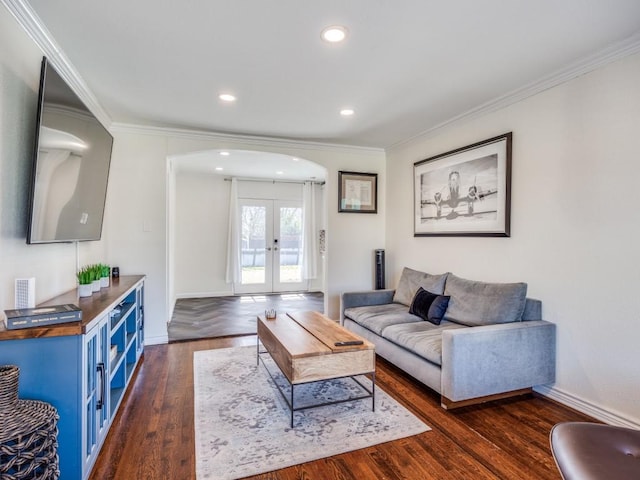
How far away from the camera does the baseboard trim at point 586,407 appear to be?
221cm

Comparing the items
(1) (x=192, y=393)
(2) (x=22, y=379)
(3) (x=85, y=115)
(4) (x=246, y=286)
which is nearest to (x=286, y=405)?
(1) (x=192, y=393)

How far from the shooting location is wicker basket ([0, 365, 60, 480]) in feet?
4.10

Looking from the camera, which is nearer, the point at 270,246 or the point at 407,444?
the point at 407,444

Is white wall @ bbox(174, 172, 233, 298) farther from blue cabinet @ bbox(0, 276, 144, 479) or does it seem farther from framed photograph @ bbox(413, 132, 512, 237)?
→ blue cabinet @ bbox(0, 276, 144, 479)

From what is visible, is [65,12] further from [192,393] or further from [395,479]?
[395,479]

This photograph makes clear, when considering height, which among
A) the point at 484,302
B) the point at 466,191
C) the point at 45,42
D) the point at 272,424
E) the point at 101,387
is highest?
the point at 45,42

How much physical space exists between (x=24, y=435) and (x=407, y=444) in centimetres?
186

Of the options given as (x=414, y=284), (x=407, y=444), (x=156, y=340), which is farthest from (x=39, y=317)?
(x=414, y=284)

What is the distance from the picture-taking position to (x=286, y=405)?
8.27ft

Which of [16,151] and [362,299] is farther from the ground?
[16,151]

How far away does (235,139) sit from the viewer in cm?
422

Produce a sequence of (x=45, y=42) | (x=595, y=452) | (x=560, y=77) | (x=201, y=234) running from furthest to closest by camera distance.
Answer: (x=201, y=234), (x=560, y=77), (x=45, y=42), (x=595, y=452)

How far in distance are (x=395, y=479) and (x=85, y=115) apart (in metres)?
2.90

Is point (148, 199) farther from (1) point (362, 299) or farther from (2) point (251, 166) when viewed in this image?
(1) point (362, 299)
